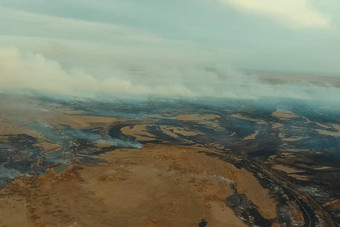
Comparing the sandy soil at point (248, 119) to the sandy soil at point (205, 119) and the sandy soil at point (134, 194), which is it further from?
the sandy soil at point (134, 194)

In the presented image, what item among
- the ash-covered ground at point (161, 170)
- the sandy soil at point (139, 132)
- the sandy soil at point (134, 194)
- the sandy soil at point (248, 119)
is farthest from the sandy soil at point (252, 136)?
the sandy soil at point (134, 194)

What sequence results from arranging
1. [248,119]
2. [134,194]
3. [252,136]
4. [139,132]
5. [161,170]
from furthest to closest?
[248,119] → [252,136] → [139,132] → [161,170] → [134,194]

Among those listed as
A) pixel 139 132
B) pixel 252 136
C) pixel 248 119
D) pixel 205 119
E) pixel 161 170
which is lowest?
pixel 161 170

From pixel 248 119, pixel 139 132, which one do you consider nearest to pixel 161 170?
pixel 139 132

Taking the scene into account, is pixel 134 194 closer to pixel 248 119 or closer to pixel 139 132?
pixel 139 132

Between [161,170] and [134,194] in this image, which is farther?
[161,170]

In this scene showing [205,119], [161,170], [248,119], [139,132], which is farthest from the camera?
[248,119]

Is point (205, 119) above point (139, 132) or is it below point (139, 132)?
above

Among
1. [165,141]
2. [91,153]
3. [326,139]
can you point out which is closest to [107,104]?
[165,141]

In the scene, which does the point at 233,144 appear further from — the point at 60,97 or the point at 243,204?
the point at 60,97

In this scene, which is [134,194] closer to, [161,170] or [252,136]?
[161,170]

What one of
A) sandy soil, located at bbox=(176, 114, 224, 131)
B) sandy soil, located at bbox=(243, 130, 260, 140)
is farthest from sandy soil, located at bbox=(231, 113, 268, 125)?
sandy soil, located at bbox=(243, 130, 260, 140)
